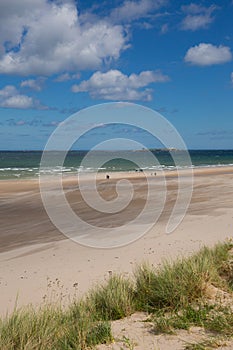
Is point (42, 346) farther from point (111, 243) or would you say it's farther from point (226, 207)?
point (226, 207)

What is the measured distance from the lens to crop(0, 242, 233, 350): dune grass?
13.2ft

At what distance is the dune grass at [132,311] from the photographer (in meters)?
4.02

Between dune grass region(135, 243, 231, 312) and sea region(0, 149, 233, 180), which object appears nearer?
dune grass region(135, 243, 231, 312)

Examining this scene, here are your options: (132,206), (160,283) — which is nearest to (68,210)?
(132,206)

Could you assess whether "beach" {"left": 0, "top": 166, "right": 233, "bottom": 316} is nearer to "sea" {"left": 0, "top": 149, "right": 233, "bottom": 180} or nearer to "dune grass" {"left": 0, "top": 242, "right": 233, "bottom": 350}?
"dune grass" {"left": 0, "top": 242, "right": 233, "bottom": 350}

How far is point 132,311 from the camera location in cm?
502

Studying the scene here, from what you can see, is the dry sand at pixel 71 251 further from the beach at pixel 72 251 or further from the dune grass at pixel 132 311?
the dune grass at pixel 132 311

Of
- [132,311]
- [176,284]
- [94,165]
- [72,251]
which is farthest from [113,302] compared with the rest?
[94,165]

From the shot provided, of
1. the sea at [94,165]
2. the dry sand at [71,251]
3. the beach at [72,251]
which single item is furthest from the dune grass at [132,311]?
the sea at [94,165]

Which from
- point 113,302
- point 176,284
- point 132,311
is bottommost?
point 132,311

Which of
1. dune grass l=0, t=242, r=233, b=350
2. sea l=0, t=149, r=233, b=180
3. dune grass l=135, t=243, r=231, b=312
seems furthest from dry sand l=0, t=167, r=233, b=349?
sea l=0, t=149, r=233, b=180

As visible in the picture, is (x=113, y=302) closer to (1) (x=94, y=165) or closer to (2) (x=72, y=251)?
(2) (x=72, y=251)

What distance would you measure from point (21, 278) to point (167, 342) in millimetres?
4504

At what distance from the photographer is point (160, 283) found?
5.29 m
